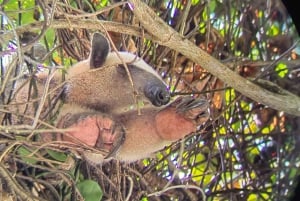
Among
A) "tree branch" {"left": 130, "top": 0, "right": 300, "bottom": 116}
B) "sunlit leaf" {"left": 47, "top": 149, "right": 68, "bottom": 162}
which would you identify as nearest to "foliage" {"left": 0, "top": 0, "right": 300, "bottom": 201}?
"sunlit leaf" {"left": 47, "top": 149, "right": 68, "bottom": 162}

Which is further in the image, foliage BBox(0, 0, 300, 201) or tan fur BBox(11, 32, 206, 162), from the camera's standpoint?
foliage BBox(0, 0, 300, 201)

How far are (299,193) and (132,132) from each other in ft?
1.67

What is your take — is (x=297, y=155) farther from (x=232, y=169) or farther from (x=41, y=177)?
(x=41, y=177)

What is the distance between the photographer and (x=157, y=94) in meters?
1.68

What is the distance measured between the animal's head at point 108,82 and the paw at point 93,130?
0.13 metres

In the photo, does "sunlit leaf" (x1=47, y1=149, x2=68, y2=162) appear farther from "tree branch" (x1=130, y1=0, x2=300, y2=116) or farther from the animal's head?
"tree branch" (x1=130, y1=0, x2=300, y2=116)

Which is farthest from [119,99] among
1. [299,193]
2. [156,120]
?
[299,193]

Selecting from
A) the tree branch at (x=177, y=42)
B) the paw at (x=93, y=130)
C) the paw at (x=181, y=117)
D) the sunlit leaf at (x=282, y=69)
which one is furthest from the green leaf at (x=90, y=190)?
the sunlit leaf at (x=282, y=69)

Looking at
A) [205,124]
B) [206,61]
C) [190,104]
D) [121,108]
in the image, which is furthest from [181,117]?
[205,124]

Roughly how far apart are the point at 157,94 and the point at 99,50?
A: 21 cm

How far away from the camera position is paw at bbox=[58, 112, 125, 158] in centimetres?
154

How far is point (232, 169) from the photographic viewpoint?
2016 millimetres

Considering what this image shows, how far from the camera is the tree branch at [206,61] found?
4.66 feet

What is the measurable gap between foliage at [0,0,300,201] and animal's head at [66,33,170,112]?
0.06 meters
